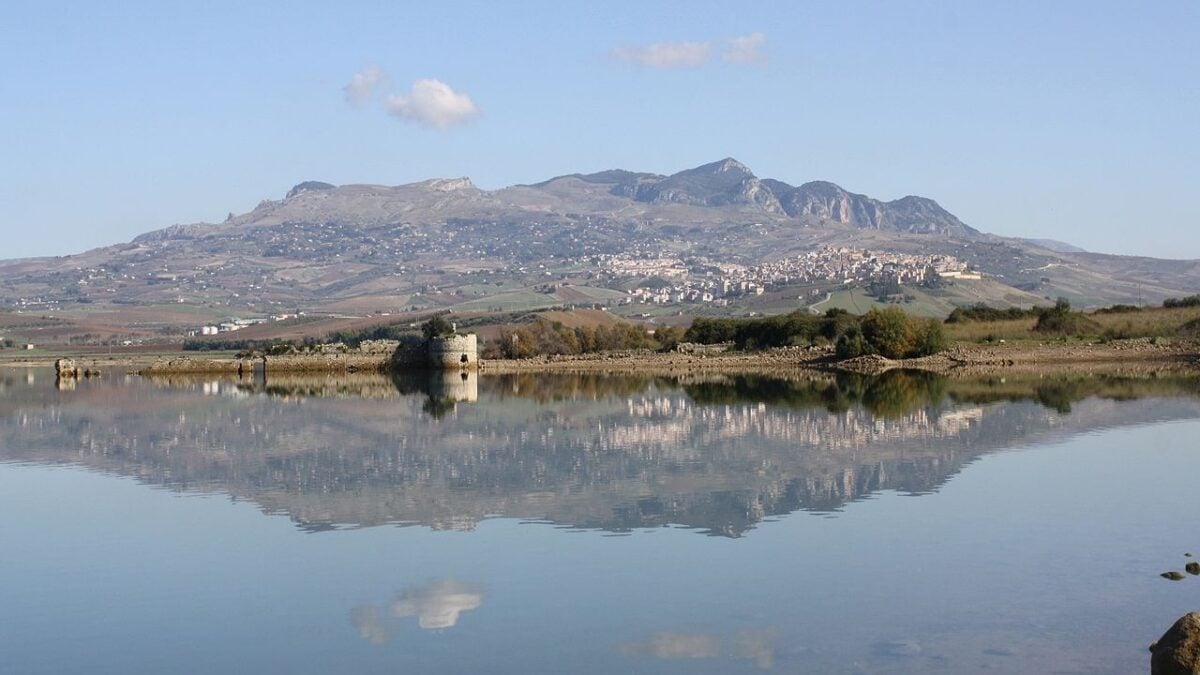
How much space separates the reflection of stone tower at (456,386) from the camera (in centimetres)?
4305

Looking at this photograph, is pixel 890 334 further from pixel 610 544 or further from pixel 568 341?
pixel 610 544

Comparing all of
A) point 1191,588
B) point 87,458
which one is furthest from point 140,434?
point 1191,588

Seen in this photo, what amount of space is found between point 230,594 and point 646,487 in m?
7.69

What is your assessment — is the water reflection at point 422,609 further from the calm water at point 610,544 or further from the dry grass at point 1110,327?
the dry grass at point 1110,327

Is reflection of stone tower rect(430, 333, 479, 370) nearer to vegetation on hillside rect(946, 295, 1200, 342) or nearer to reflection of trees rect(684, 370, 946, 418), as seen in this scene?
reflection of trees rect(684, 370, 946, 418)

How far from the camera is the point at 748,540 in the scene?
16344 millimetres

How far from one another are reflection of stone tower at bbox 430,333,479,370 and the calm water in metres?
31.9

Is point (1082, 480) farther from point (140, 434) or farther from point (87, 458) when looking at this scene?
point (140, 434)

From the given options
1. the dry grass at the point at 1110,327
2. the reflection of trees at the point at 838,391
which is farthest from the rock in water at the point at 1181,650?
the dry grass at the point at 1110,327

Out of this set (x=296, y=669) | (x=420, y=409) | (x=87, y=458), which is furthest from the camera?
(x=420, y=409)

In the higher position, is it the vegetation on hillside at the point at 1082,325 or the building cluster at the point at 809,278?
the building cluster at the point at 809,278

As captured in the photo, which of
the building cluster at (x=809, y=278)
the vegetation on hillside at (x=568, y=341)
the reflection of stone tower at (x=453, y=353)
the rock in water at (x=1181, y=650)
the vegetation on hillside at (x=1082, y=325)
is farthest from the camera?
the building cluster at (x=809, y=278)

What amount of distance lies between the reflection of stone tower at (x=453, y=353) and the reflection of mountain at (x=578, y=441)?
1773 cm

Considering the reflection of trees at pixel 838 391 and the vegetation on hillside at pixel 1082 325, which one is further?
the vegetation on hillside at pixel 1082 325
